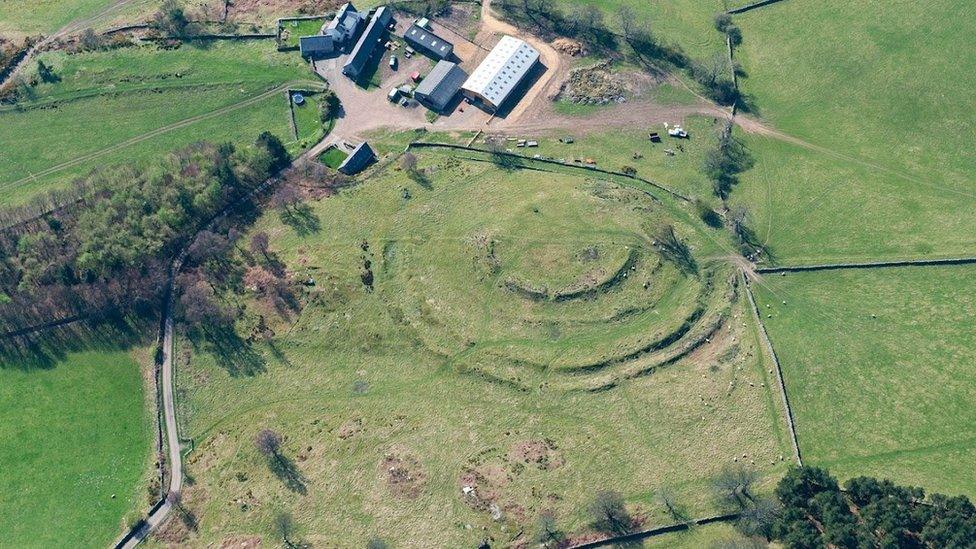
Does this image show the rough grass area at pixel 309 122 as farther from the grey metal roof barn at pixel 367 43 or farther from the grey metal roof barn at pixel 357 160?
the grey metal roof barn at pixel 367 43

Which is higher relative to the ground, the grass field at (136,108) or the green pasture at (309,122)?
the grass field at (136,108)

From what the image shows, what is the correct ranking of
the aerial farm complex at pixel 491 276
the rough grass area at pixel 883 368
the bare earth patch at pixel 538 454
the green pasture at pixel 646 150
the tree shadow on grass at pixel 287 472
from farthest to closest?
1. the green pasture at pixel 646 150
2. the tree shadow on grass at pixel 287 472
3. the bare earth patch at pixel 538 454
4. the aerial farm complex at pixel 491 276
5. the rough grass area at pixel 883 368

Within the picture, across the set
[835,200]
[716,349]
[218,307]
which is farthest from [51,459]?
[835,200]

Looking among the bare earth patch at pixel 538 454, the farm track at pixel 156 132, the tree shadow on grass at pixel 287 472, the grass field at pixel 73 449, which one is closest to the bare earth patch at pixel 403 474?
the tree shadow on grass at pixel 287 472

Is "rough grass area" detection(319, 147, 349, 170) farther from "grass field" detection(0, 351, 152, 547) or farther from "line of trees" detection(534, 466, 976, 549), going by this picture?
"line of trees" detection(534, 466, 976, 549)

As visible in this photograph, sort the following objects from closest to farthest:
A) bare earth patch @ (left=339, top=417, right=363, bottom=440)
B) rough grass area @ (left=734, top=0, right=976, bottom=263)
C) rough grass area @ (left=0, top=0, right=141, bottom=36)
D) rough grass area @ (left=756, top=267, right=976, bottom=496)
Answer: rough grass area @ (left=756, top=267, right=976, bottom=496) → bare earth patch @ (left=339, top=417, right=363, bottom=440) → rough grass area @ (left=734, top=0, right=976, bottom=263) → rough grass area @ (left=0, top=0, right=141, bottom=36)

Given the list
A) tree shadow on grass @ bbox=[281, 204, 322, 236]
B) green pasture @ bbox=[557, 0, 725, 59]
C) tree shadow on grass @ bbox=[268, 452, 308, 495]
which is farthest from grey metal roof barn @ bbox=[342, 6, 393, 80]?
tree shadow on grass @ bbox=[268, 452, 308, 495]
